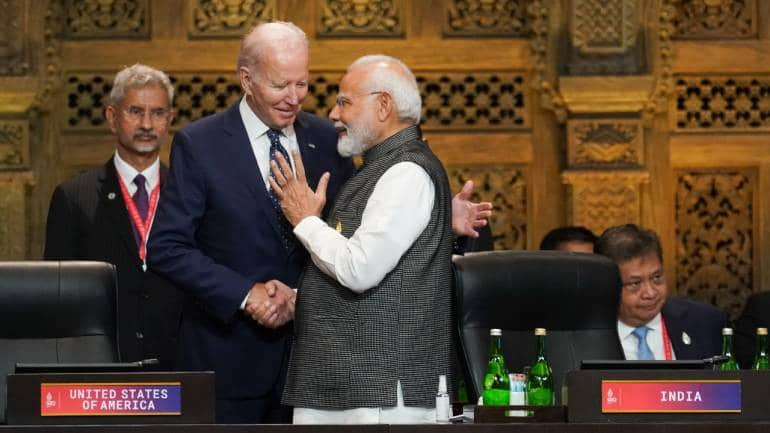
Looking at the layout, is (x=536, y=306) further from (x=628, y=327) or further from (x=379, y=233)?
(x=379, y=233)

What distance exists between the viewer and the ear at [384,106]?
4.12 meters

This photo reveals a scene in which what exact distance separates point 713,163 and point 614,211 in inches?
18.4

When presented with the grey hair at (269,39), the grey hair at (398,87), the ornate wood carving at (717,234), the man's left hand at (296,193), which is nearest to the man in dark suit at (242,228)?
the grey hair at (269,39)

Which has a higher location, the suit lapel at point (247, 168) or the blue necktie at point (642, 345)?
the suit lapel at point (247, 168)

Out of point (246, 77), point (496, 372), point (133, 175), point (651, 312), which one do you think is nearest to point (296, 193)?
point (246, 77)

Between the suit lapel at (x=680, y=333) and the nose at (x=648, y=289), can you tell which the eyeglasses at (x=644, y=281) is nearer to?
the nose at (x=648, y=289)

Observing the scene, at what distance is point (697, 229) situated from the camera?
253 inches

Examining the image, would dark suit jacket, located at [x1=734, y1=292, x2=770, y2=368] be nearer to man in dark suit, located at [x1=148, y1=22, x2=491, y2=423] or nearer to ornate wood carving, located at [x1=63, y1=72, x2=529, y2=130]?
ornate wood carving, located at [x1=63, y1=72, x2=529, y2=130]

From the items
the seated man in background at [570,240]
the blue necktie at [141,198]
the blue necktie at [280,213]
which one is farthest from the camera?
the seated man in background at [570,240]

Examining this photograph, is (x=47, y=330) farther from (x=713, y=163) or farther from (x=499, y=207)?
(x=713, y=163)

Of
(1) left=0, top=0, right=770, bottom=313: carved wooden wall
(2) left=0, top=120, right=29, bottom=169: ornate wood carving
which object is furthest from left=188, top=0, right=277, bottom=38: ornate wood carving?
(2) left=0, top=120, right=29, bottom=169: ornate wood carving

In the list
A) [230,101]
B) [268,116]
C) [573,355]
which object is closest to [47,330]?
[268,116]

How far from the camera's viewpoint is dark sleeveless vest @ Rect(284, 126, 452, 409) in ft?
12.9

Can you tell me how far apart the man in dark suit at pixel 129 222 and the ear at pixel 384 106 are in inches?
45.5
